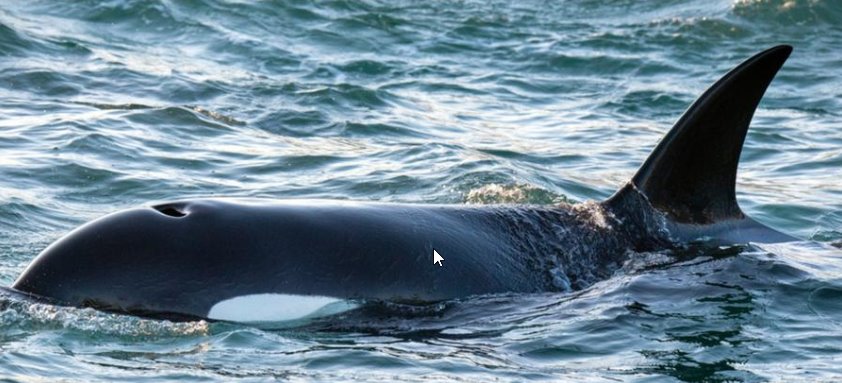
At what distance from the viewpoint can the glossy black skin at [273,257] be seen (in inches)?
272

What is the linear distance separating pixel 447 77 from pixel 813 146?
5213 mm

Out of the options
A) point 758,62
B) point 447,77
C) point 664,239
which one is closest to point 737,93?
point 758,62

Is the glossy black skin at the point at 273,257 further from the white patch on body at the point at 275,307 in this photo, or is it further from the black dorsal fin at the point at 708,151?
the black dorsal fin at the point at 708,151

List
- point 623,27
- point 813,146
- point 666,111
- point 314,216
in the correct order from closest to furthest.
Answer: point 314,216, point 813,146, point 666,111, point 623,27

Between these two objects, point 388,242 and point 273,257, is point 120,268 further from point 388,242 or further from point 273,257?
point 388,242

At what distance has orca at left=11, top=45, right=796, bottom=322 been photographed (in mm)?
6934

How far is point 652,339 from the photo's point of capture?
7512 millimetres

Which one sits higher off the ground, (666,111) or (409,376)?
(666,111)

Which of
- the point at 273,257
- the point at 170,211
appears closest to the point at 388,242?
the point at 273,257

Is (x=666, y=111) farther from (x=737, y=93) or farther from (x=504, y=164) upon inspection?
(x=737, y=93)

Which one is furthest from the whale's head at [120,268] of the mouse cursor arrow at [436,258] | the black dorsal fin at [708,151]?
the black dorsal fin at [708,151]

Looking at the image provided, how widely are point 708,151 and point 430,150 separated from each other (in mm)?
5715

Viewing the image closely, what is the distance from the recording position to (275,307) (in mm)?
7117

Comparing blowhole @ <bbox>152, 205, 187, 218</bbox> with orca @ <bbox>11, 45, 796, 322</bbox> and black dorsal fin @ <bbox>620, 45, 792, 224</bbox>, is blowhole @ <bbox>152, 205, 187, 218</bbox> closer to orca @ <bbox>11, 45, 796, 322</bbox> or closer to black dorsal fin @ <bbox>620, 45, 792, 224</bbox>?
orca @ <bbox>11, 45, 796, 322</bbox>
